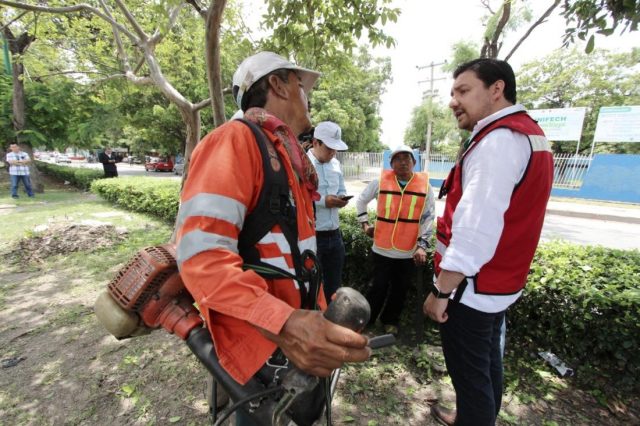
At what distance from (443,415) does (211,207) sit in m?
2.36

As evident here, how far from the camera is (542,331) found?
282 cm

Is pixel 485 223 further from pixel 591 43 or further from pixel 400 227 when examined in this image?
pixel 591 43

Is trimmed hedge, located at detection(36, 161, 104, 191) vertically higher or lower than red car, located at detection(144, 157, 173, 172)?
higher

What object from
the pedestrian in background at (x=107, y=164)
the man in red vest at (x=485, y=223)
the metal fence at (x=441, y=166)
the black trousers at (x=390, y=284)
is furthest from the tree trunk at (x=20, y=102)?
the man in red vest at (x=485, y=223)

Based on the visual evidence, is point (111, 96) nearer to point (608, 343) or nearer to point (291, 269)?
point (291, 269)

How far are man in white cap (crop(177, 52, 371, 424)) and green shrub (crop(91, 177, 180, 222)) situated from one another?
23.3 feet

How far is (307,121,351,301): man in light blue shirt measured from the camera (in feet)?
10.5

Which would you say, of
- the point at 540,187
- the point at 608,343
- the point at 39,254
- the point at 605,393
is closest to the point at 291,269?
the point at 540,187

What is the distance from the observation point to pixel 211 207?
3.29 ft

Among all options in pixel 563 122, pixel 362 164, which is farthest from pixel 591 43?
pixel 362 164

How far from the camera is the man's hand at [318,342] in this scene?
35.7 inches

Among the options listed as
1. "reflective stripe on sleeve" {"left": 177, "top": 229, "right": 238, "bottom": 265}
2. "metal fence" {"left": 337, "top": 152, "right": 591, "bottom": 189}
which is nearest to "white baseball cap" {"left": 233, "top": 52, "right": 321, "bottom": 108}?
"reflective stripe on sleeve" {"left": 177, "top": 229, "right": 238, "bottom": 265}

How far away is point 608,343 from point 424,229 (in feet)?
5.35

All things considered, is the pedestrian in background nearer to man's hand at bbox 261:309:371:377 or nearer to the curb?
man's hand at bbox 261:309:371:377
